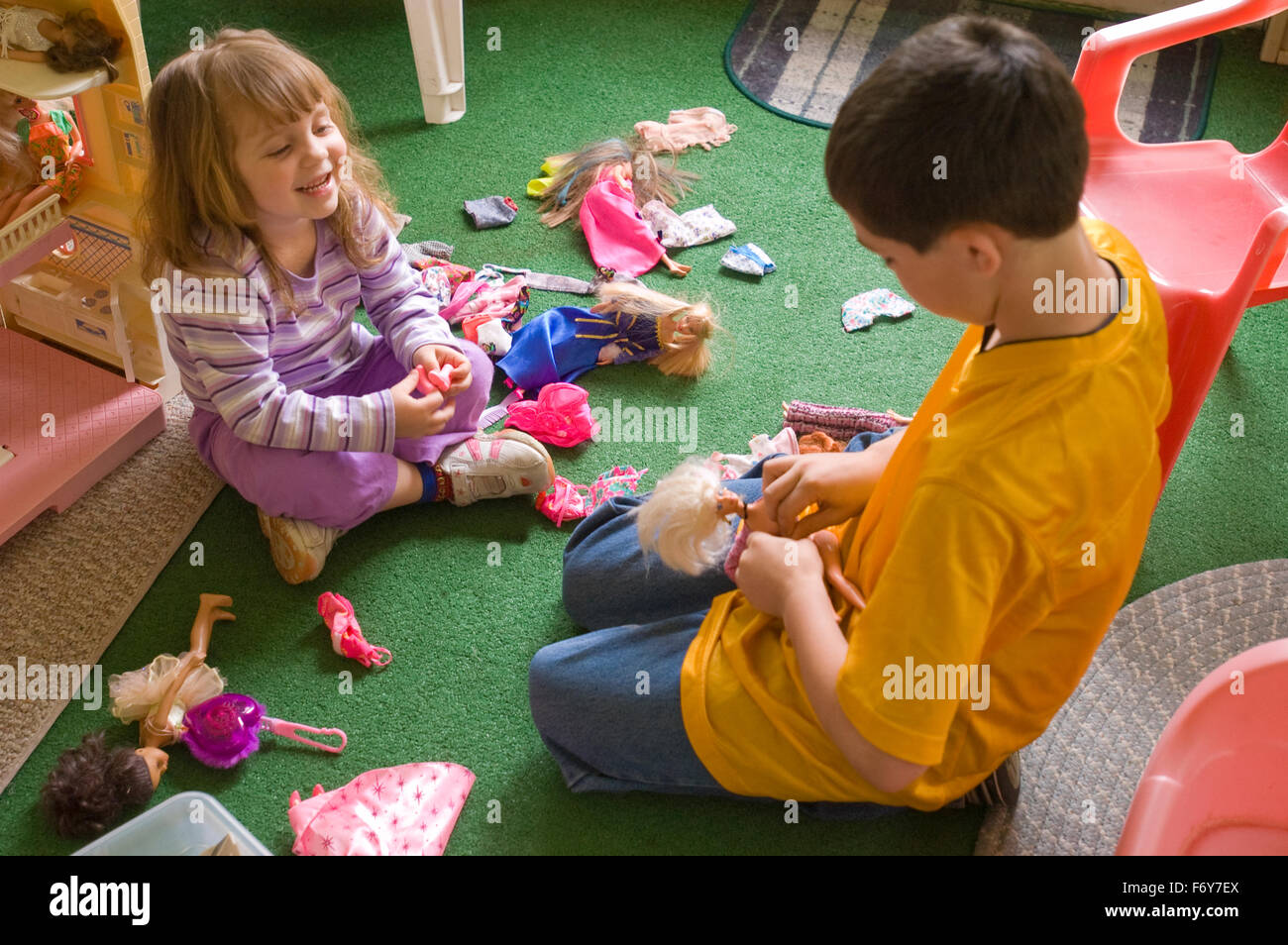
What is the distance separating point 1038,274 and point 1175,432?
2.14 feet

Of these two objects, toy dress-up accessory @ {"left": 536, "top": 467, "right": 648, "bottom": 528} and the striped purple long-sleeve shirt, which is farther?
toy dress-up accessory @ {"left": 536, "top": 467, "right": 648, "bottom": 528}

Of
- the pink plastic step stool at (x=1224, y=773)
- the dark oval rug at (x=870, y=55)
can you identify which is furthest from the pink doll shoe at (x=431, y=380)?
the dark oval rug at (x=870, y=55)

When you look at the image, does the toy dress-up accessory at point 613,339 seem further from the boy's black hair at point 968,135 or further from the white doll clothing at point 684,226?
the boy's black hair at point 968,135

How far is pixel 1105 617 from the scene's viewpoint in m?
1.00

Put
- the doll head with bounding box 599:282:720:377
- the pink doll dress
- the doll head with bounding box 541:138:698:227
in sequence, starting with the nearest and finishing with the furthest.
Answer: the doll head with bounding box 599:282:720:377 → the pink doll dress → the doll head with bounding box 541:138:698:227

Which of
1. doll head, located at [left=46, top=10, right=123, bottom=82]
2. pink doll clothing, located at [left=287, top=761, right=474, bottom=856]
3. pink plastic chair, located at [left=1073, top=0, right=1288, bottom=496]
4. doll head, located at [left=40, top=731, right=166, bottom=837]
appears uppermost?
doll head, located at [left=46, top=10, right=123, bottom=82]

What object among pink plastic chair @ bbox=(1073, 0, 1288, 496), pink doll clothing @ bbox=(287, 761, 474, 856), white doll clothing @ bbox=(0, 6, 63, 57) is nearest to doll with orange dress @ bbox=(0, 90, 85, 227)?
white doll clothing @ bbox=(0, 6, 63, 57)

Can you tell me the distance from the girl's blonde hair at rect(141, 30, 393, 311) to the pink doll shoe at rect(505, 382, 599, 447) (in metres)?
0.42

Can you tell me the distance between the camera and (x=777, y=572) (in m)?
1.07

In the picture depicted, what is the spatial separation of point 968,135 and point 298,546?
41.6 inches

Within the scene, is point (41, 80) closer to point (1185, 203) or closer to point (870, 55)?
point (1185, 203)

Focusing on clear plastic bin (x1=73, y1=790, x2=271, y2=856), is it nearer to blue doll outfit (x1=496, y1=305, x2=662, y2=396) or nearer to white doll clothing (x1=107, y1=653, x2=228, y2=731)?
white doll clothing (x1=107, y1=653, x2=228, y2=731)

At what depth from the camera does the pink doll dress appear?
6.58 feet
